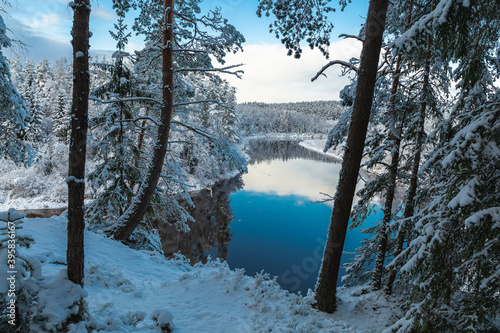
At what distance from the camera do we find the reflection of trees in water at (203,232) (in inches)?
725

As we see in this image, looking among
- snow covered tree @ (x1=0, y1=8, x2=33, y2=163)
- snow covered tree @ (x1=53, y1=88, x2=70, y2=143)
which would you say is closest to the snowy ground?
snow covered tree @ (x1=0, y1=8, x2=33, y2=163)

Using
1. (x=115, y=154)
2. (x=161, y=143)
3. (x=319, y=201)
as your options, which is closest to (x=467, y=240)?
(x=319, y=201)

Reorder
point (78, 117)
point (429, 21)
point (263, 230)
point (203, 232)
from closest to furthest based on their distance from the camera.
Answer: point (429, 21), point (78, 117), point (203, 232), point (263, 230)

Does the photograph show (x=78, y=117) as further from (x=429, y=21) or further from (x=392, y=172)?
(x=392, y=172)

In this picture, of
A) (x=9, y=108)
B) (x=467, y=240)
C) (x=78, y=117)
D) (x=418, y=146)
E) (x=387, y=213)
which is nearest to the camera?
(x=78, y=117)

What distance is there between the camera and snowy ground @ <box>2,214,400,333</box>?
4.00 meters

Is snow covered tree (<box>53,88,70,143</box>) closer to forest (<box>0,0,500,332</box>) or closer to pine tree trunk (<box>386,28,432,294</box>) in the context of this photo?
forest (<box>0,0,500,332</box>)

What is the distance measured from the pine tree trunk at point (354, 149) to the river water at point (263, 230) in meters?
7.53

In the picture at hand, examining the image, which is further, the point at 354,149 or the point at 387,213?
the point at 387,213

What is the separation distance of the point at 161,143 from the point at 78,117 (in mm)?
4060

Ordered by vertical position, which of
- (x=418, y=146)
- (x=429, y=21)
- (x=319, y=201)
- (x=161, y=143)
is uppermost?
(x=429, y=21)

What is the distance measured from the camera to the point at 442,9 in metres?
2.71

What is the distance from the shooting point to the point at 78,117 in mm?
3080

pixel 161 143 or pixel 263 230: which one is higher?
pixel 161 143
